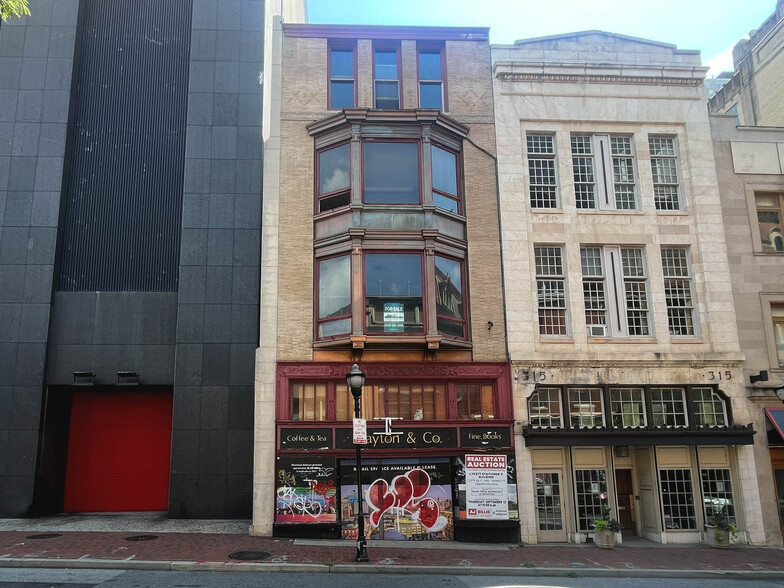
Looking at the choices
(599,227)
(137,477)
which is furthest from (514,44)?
(137,477)

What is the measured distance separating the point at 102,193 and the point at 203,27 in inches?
270

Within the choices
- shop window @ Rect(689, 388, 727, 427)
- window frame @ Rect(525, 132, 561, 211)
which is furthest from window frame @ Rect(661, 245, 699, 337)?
window frame @ Rect(525, 132, 561, 211)

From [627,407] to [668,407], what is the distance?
1252mm

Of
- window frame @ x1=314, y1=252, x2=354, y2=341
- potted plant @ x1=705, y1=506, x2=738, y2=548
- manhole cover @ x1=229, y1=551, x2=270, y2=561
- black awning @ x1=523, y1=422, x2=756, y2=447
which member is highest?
window frame @ x1=314, y1=252, x2=354, y2=341

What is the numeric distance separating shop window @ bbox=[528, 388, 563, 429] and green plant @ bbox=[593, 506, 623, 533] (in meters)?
2.55

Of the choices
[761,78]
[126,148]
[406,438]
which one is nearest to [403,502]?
[406,438]

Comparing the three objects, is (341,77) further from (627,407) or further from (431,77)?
(627,407)

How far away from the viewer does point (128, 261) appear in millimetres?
20422

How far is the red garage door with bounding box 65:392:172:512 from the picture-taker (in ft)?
65.7

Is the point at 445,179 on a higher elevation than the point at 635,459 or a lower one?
higher

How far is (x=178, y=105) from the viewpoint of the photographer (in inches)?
846

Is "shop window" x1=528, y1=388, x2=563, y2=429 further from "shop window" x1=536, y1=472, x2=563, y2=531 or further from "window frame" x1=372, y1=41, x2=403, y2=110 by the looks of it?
"window frame" x1=372, y1=41, x2=403, y2=110

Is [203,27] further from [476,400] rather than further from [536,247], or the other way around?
[476,400]

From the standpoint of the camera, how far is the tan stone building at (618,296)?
56.0 ft
